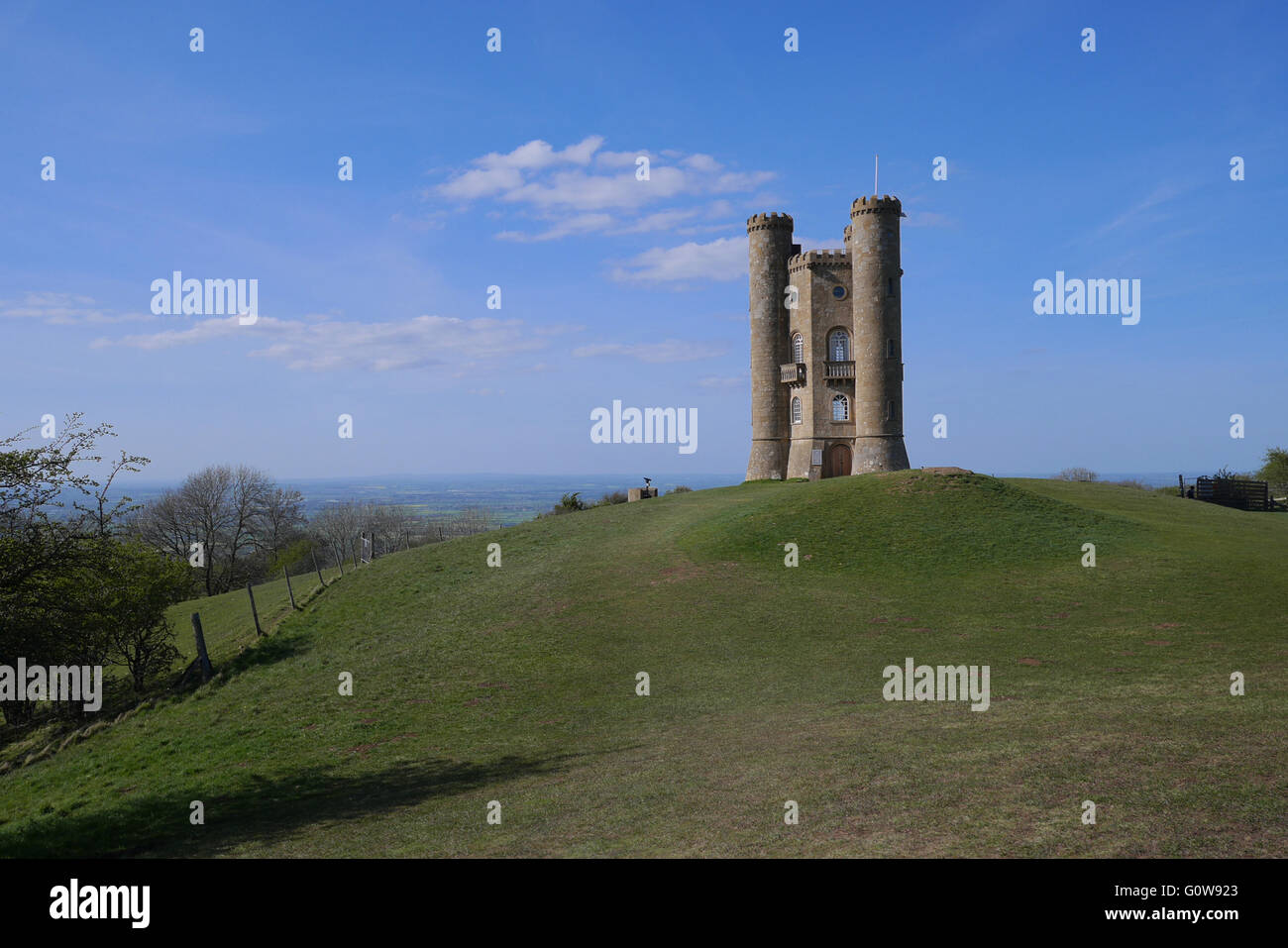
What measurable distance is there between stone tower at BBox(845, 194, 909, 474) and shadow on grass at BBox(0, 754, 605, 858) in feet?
170

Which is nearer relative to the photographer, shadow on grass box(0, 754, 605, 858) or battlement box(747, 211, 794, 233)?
shadow on grass box(0, 754, 605, 858)

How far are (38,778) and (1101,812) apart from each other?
24.0 meters

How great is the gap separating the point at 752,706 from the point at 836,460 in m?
48.6

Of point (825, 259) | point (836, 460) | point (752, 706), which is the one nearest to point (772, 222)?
point (825, 259)

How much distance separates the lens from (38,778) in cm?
2086

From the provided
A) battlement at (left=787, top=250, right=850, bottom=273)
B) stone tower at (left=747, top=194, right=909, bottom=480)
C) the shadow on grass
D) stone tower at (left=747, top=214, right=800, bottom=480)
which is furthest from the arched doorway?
the shadow on grass

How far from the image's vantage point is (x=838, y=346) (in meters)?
66.8

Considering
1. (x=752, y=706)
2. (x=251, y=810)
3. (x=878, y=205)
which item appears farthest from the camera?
(x=878, y=205)

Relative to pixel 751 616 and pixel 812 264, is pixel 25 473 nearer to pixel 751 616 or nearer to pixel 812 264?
pixel 751 616

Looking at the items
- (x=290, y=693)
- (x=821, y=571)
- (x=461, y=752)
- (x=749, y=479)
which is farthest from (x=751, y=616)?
(x=749, y=479)

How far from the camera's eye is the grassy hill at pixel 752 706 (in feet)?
36.6

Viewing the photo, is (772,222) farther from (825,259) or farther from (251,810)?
(251,810)

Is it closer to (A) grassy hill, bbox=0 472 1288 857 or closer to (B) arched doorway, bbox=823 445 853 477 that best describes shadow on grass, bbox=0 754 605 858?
(A) grassy hill, bbox=0 472 1288 857

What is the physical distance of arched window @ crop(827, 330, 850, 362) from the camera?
66562 mm
